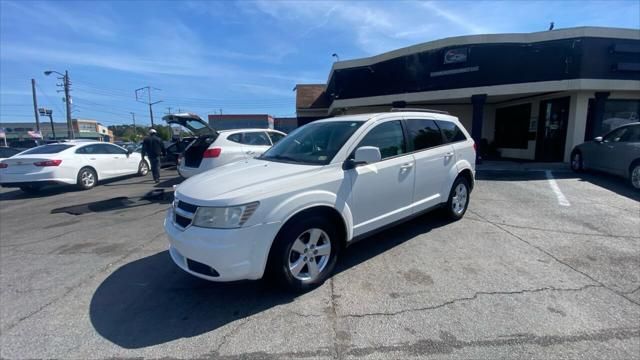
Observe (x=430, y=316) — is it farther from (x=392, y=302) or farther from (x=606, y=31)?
(x=606, y=31)

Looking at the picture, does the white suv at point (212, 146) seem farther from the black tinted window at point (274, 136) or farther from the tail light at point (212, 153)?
the black tinted window at point (274, 136)

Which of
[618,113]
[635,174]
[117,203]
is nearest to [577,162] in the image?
[635,174]

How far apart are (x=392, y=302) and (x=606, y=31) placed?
539 inches

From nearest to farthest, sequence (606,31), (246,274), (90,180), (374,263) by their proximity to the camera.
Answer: (246,274) → (374,263) → (90,180) → (606,31)

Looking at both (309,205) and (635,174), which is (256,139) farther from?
(635,174)

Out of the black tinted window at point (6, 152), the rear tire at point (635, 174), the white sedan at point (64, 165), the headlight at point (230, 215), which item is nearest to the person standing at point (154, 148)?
the white sedan at point (64, 165)

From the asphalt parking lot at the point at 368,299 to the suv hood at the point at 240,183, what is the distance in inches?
41.4

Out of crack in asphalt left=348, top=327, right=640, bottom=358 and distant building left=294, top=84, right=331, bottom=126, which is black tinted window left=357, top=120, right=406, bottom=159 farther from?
distant building left=294, top=84, right=331, bottom=126

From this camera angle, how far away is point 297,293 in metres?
3.02

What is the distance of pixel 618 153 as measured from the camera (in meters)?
7.60

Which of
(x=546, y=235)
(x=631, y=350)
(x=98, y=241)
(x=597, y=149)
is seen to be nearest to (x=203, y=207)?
(x=98, y=241)

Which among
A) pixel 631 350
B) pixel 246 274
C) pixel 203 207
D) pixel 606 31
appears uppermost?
pixel 606 31

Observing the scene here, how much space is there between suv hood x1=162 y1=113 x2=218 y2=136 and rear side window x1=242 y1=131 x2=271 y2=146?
0.95 meters

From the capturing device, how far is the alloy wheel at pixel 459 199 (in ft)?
16.4
